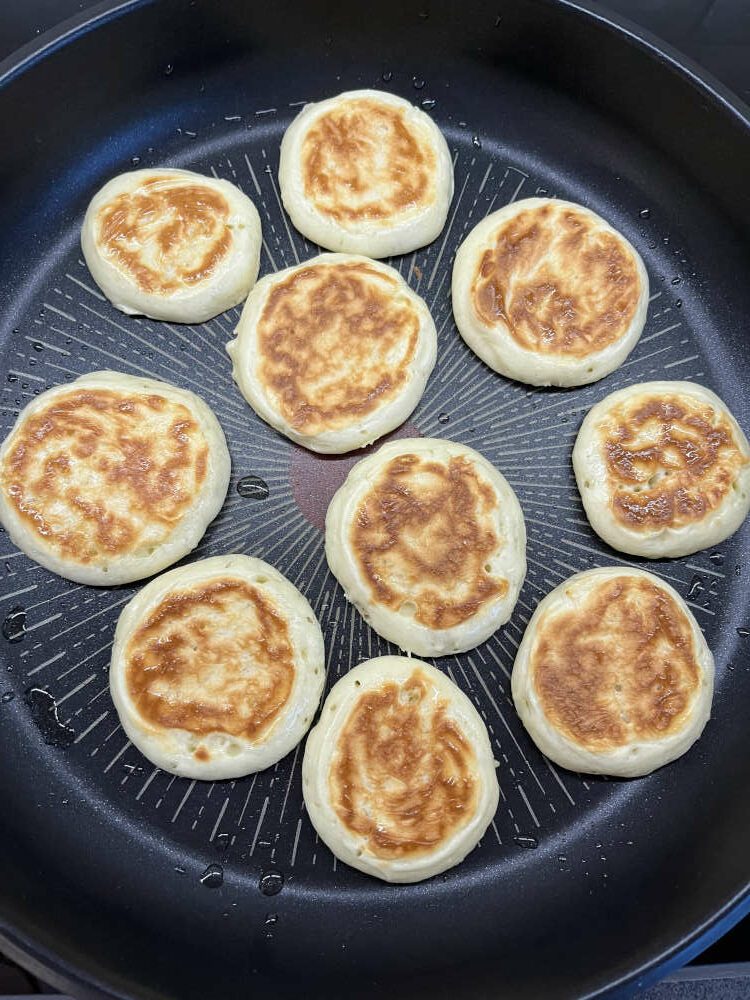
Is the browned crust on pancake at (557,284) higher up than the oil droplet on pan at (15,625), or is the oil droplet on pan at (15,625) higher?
the browned crust on pancake at (557,284)

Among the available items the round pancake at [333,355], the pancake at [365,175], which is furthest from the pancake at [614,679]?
the pancake at [365,175]

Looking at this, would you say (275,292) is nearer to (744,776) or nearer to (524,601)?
(524,601)

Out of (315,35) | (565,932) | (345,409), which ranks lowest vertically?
(565,932)

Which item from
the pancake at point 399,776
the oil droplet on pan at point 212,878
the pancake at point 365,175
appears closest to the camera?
the pancake at point 399,776

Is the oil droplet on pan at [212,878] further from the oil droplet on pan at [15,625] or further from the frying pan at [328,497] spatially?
the oil droplet on pan at [15,625]

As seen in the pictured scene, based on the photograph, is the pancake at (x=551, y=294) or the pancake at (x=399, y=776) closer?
the pancake at (x=399, y=776)

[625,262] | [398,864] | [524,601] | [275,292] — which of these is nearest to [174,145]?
[275,292]
